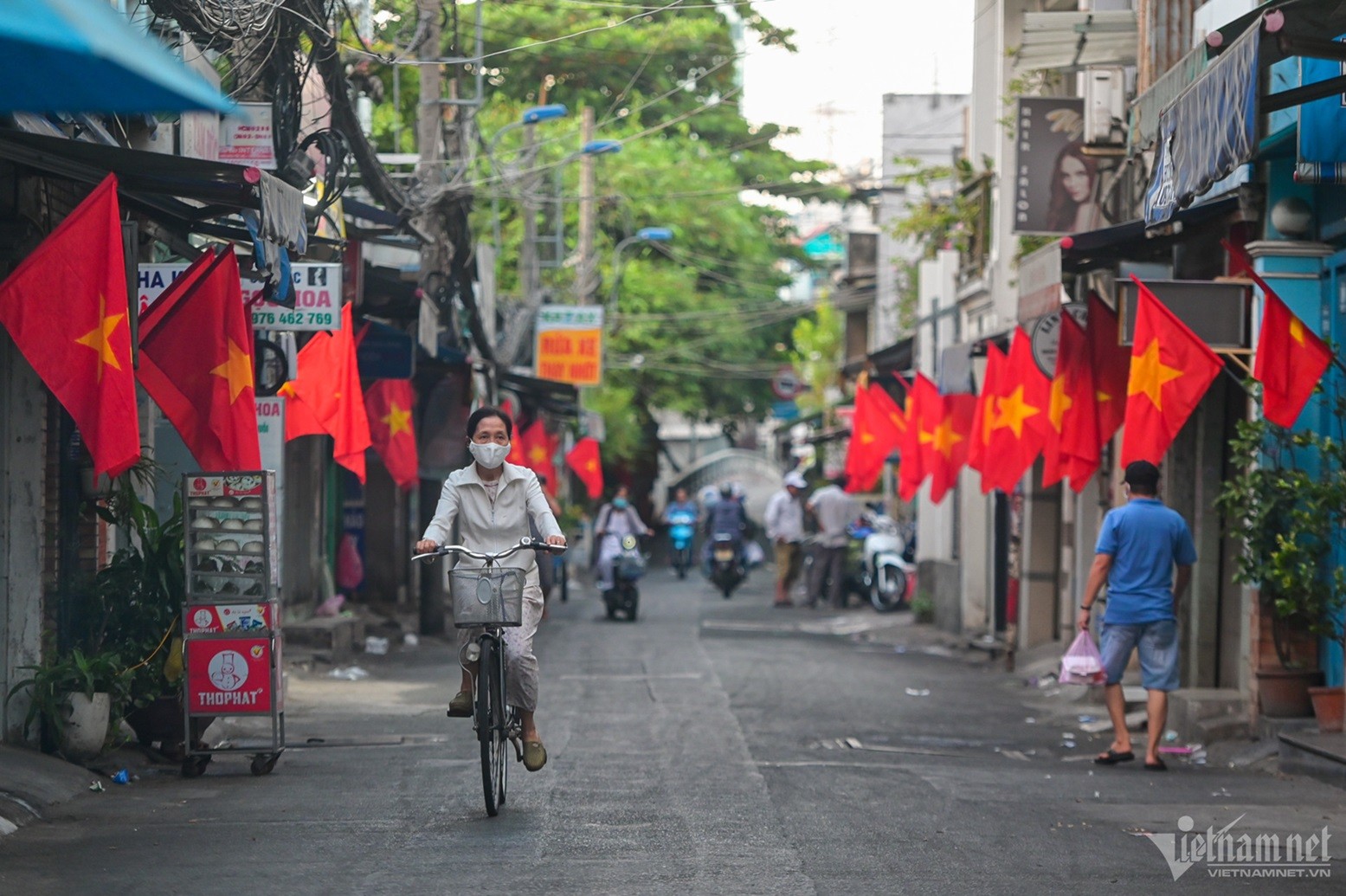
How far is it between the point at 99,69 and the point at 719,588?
27820 mm

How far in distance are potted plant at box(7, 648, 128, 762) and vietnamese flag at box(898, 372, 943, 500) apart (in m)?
12.7

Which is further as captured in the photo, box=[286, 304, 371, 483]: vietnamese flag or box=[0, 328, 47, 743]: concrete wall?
box=[286, 304, 371, 483]: vietnamese flag

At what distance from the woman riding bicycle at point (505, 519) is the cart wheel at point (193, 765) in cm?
183

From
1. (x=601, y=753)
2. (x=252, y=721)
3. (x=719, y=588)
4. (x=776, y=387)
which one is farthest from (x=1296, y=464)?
(x=776, y=387)

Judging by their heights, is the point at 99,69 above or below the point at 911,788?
above

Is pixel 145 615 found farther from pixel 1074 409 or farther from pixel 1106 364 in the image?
pixel 1106 364

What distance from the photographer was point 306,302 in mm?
12594

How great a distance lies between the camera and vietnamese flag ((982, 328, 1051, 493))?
1533 centimetres

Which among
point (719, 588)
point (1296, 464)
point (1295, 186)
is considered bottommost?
point (719, 588)

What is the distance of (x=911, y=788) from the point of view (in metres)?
9.19

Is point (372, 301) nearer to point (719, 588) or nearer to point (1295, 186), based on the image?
point (1295, 186)

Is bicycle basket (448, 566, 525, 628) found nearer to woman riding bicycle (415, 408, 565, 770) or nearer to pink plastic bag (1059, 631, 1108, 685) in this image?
woman riding bicycle (415, 408, 565, 770)

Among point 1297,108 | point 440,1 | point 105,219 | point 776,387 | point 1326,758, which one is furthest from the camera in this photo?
point 776,387

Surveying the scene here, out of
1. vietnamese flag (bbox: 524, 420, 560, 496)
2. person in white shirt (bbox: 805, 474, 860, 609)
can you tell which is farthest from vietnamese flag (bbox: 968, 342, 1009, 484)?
vietnamese flag (bbox: 524, 420, 560, 496)
